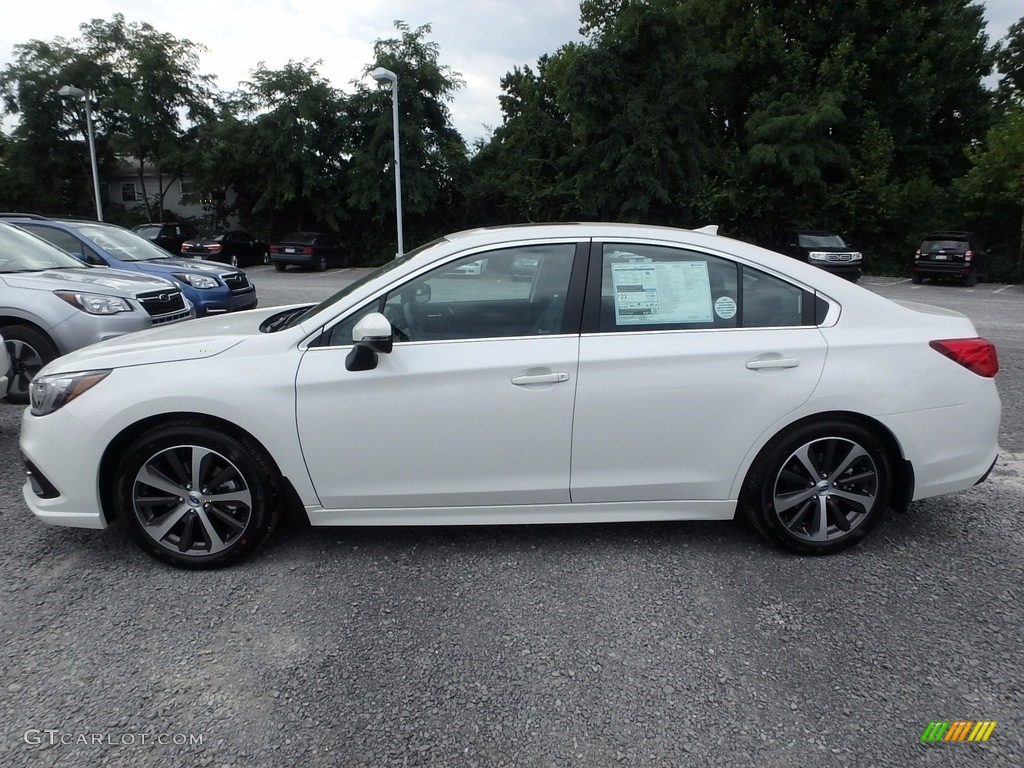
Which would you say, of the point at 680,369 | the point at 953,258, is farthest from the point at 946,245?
the point at 680,369

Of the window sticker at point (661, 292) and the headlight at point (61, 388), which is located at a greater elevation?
the window sticker at point (661, 292)

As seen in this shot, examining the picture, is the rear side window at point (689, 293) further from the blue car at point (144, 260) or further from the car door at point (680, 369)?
the blue car at point (144, 260)

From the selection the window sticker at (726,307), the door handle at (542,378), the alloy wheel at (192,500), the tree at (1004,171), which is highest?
the tree at (1004,171)

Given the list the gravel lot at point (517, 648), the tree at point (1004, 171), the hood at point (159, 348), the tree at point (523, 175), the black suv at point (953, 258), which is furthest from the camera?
the tree at point (523, 175)

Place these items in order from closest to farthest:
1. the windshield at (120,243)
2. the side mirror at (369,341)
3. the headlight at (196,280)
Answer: the side mirror at (369,341) < the windshield at (120,243) < the headlight at (196,280)

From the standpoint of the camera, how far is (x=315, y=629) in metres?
3.03

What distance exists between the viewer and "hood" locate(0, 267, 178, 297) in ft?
21.9

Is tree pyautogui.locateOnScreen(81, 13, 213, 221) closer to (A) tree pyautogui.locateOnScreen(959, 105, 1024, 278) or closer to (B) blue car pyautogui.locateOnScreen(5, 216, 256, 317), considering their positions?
(B) blue car pyautogui.locateOnScreen(5, 216, 256, 317)

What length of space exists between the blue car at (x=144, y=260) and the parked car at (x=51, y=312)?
83.4 inches

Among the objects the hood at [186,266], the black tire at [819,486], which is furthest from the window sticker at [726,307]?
the hood at [186,266]

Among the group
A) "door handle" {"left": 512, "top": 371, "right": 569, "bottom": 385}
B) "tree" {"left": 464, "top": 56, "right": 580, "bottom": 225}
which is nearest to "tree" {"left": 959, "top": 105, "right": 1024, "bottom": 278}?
"tree" {"left": 464, "top": 56, "right": 580, "bottom": 225}

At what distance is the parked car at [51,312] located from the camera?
651cm

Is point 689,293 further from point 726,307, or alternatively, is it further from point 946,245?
point 946,245

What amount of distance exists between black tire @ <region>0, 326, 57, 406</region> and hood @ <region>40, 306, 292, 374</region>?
3329 millimetres
